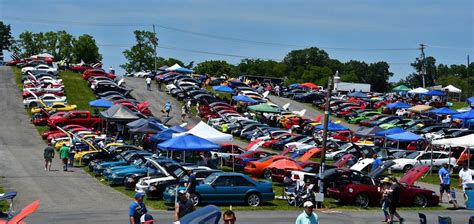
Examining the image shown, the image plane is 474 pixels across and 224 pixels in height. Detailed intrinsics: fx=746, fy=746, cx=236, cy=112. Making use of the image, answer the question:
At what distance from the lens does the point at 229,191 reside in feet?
85.5

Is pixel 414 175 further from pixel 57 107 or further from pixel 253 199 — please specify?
pixel 57 107

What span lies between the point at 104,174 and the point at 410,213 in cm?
1338

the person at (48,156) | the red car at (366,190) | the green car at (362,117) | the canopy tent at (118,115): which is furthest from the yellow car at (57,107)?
the red car at (366,190)

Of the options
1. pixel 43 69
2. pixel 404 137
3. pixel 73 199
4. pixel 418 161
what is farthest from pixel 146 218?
pixel 43 69

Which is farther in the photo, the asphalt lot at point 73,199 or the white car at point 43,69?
the white car at point 43,69

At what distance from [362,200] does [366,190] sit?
393 mm

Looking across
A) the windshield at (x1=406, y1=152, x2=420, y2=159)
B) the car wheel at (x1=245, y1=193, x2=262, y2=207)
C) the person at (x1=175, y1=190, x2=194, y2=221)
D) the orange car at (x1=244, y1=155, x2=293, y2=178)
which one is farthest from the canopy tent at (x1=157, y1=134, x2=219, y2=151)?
the person at (x1=175, y1=190, x2=194, y2=221)

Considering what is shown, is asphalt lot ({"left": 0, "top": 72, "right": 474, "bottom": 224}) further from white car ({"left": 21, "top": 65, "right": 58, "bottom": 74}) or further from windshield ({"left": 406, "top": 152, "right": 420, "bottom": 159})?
white car ({"left": 21, "top": 65, "right": 58, "bottom": 74})

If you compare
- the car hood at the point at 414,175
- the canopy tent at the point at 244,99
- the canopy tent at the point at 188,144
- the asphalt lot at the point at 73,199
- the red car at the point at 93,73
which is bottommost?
the asphalt lot at the point at 73,199

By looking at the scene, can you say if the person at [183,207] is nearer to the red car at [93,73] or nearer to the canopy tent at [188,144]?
the canopy tent at [188,144]

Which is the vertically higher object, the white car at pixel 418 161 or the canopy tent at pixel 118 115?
the canopy tent at pixel 118 115

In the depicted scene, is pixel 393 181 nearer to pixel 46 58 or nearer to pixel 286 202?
pixel 286 202

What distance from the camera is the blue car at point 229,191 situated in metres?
25.6

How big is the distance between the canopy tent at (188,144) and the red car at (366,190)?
22.6 feet
